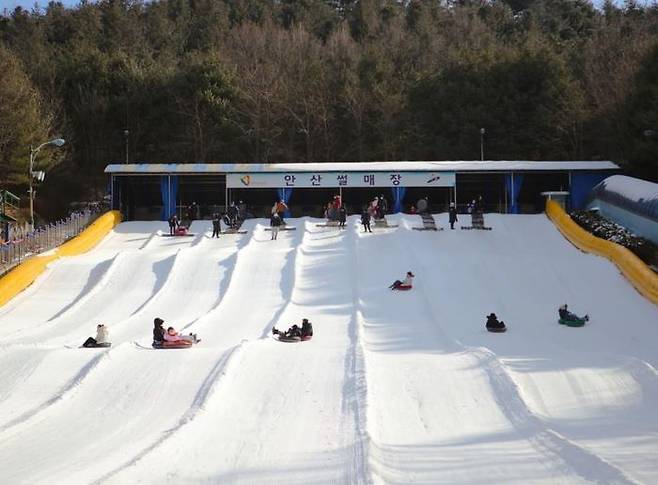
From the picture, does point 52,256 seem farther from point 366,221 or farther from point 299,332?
point 299,332

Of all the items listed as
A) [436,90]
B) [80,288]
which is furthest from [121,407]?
[436,90]

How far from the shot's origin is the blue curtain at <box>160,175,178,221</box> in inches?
1474

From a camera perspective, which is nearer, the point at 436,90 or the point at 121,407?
the point at 121,407

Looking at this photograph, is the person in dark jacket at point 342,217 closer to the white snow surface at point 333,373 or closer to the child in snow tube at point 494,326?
the white snow surface at point 333,373

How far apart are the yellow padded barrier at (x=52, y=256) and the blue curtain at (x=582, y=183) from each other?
19.8 m

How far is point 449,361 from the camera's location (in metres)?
15.3

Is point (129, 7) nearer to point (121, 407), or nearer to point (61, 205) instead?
point (61, 205)

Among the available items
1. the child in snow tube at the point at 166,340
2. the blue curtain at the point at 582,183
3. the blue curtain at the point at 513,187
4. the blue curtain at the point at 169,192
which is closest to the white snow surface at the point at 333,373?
the child in snow tube at the point at 166,340

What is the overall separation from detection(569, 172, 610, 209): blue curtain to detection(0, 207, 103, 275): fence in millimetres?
20756

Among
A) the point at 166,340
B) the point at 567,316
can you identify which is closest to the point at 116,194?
the point at 166,340

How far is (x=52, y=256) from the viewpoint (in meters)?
26.7

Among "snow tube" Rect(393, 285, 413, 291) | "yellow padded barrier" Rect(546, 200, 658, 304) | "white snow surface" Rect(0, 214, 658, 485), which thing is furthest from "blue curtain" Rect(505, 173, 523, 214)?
"snow tube" Rect(393, 285, 413, 291)

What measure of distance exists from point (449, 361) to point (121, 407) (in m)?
5.93

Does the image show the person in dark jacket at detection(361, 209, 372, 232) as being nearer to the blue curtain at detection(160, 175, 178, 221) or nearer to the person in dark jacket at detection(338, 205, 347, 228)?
the person in dark jacket at detection(338, 205, 347, 228)
